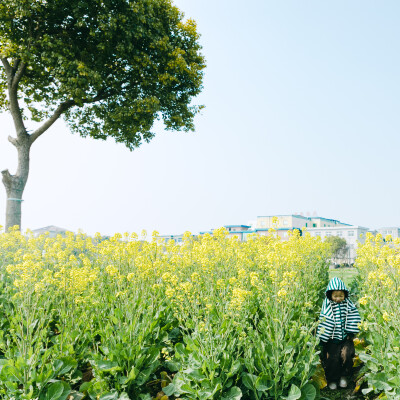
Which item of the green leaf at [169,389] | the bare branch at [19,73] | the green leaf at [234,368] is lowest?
the green leaf at [169,389]

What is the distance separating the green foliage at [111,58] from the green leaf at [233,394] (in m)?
11.8

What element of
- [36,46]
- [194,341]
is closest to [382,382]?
[194,341]

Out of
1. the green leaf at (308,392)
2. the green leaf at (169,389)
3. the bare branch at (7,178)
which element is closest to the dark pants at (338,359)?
the green leaf at (308,392)

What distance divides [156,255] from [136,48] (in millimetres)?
10610

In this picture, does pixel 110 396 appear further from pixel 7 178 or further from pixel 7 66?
pixel 7 66

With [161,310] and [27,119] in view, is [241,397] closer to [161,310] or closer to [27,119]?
[161,310]

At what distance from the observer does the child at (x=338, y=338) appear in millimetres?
4629

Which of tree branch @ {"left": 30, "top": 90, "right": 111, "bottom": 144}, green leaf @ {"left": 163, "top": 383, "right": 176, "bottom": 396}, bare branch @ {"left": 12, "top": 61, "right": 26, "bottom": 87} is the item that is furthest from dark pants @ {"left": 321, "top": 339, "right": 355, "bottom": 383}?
bare branch @ {"left": 12, "top": 61, "right": 26, "bottom": 87}

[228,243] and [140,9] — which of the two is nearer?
[228,243]

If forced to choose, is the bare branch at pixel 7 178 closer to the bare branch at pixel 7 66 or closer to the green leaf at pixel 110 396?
the bare branch at pixel 7 66

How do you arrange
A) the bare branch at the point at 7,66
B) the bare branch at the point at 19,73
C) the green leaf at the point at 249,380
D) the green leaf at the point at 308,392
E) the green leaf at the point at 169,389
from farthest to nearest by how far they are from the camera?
the bare branch at the point at 7,66 → the bare branch at the point at 19,73 → the green leaf at the point at 169,389 → the green leaf at the point at 308,392 → the green leaf at the point at 249,380

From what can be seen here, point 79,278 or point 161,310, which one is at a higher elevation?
point 79,278

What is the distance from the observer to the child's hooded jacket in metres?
4.63

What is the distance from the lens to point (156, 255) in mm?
5840
